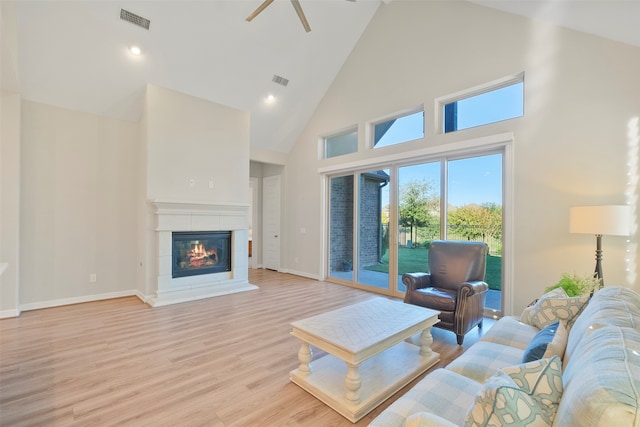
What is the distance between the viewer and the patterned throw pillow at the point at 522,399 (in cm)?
88

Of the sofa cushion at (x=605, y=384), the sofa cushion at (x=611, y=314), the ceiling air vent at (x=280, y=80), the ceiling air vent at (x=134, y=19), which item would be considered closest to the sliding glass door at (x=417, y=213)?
the ceiling air vent at (x=280, y=80)

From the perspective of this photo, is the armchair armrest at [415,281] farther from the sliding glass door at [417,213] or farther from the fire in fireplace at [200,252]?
the fire in fireplace at [200,252]

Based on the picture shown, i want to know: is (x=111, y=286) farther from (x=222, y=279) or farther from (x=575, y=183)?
(x=575, y=183)

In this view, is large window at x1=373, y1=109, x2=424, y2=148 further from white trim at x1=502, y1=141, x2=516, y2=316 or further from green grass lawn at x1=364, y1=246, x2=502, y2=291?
green grass lawn at x1=364, y1=246, x2=502, y2=291

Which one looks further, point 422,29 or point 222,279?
point 222,279

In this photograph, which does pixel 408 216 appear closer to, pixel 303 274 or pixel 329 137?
pixel 329 137

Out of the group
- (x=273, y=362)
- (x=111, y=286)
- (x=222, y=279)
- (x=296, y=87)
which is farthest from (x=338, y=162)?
(x=111, y=286)

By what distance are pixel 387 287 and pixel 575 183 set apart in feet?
9.86

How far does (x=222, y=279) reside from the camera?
518 cm

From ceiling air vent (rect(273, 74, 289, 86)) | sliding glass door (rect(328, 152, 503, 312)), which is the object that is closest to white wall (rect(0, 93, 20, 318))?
ceiling air vent (rect(273, 74, 289, 86))

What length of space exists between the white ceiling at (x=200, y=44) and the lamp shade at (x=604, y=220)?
167 centimetres

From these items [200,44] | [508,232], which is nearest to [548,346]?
[508,232]

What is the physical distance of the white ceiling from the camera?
11.1 ft

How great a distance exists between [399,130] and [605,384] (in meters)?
4.67
